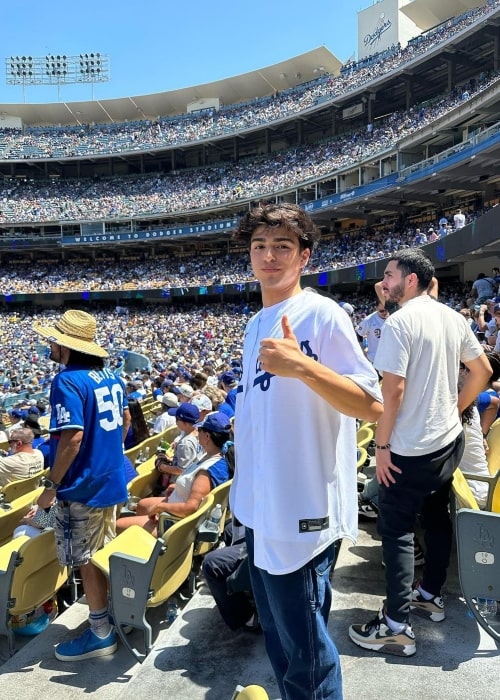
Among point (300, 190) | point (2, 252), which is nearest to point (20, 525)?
point (300, 190)

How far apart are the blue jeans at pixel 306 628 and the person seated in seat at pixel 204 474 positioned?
1.98 m

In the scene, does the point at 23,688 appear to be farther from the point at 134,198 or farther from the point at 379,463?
the point at 134,198

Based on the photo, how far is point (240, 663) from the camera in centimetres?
257

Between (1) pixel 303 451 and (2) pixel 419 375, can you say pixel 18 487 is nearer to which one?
(2) pixel 419 375

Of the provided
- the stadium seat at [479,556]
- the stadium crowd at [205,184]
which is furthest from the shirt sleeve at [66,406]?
the stadium crowd at [205,184]

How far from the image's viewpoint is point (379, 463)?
8.64 ft

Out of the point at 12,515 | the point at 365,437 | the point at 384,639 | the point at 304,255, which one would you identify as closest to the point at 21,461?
the point at 12,515

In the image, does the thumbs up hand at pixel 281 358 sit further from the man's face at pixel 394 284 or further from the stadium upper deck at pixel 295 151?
the stadium upper deck at pixel 295 151

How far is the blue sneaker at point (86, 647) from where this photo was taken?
2934mm

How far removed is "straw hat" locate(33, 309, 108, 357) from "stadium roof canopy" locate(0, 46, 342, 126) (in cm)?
5145

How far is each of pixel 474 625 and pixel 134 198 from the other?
48.6 metres

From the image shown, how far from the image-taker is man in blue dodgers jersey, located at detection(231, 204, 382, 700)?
63.5 inches

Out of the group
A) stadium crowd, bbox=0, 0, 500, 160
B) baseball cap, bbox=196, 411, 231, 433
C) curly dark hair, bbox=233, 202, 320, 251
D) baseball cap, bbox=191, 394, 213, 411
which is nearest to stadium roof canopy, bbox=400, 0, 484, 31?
stadium crowd, bbox=0, 0, 500, 160

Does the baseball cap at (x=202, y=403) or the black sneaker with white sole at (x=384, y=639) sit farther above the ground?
the baseball cap at (x=202, y=403)
